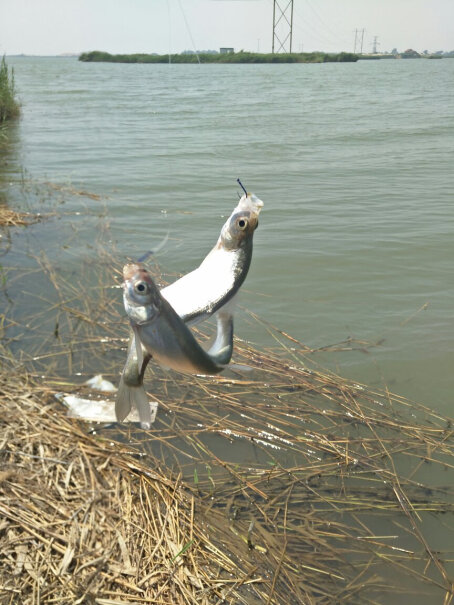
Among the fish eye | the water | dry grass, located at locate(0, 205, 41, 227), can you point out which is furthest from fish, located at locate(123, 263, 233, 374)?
dry grass, located at locate(0, 205, 41, 227)

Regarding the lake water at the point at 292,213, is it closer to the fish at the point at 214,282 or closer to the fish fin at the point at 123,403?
the fish fin at the point at 123,403

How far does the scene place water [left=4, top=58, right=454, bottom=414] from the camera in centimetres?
668

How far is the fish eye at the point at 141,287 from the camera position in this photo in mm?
1482

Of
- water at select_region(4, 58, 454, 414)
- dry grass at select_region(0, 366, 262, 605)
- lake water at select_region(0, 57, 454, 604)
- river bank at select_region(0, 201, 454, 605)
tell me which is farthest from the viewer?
water at select_region(4, 58, 454, 414)

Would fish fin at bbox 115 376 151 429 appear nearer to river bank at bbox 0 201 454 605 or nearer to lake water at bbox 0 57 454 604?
river bank at bbox 0 201 454 605

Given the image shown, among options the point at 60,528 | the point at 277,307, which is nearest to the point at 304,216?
the point at 277,307

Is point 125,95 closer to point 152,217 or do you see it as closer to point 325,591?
point 152,217

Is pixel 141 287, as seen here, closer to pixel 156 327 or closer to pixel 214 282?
pixel 156 327

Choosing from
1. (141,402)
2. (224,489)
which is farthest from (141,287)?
(224,489)

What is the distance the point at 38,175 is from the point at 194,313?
1279cm

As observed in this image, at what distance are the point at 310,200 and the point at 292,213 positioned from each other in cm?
97

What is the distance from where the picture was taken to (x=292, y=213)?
10.7 m

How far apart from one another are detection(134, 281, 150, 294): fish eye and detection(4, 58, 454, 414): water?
177 inches

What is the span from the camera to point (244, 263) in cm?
171
